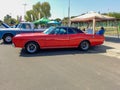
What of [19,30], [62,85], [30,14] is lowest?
[62,85]

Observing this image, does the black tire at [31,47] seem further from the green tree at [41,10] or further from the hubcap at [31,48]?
the green tree at [41,10]

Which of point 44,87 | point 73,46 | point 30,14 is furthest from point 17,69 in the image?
point 30,14

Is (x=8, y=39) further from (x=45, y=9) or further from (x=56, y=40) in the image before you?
(x=45, y=9)

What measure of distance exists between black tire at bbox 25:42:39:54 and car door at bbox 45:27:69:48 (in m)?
0.62

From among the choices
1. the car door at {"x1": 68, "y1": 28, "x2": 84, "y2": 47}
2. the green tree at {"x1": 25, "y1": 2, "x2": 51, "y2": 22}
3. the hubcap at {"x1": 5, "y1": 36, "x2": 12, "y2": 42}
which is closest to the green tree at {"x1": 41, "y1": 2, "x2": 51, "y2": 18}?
the green tree at {"x1": 25, "y1": 2, "x2": 51, "y2": 22}

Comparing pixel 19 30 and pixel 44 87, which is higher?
pixel 19 30

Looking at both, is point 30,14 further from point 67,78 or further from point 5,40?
point 67,78

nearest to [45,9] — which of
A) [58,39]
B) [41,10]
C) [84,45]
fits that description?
[41,10]

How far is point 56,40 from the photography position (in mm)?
12211

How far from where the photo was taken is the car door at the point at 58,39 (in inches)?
475

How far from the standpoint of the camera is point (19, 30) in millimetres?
17469

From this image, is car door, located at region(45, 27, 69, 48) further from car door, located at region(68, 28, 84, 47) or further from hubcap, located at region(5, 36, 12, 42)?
hubcap, located at region(5, 36, 12, 42)

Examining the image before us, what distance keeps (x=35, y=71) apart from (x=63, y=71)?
0.98m

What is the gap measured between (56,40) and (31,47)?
58.7 inches
